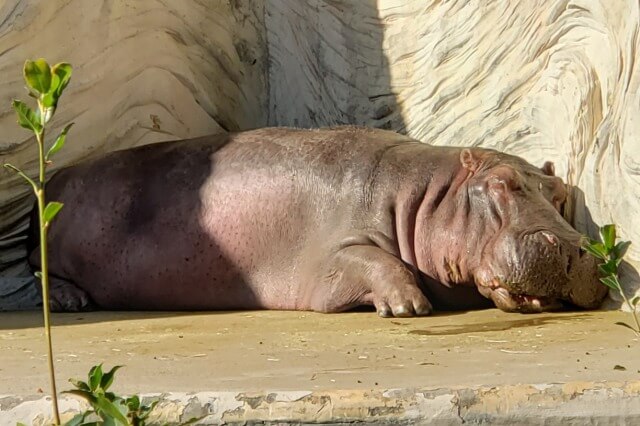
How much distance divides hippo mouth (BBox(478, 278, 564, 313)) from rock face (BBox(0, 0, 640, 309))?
0.73ft

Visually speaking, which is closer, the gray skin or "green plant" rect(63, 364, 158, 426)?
"green plant" rect(63, 364, 158, 426)

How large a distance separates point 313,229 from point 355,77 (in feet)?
5.04

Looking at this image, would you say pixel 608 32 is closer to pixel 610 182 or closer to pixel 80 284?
pixel 610 182

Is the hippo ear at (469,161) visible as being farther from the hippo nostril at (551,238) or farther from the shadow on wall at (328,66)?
the shadow on wall at (328,66)

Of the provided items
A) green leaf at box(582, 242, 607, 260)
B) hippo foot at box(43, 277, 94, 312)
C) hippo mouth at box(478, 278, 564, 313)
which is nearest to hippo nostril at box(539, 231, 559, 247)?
hippo mouth at box(478, 278, 564, 313)

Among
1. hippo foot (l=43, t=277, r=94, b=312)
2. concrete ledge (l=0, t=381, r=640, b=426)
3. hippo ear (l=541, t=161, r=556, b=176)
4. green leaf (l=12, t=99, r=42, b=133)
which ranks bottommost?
hippo foot (l=43, t=277, r=94, b=312)

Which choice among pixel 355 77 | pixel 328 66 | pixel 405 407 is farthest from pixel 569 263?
pixel 328 66

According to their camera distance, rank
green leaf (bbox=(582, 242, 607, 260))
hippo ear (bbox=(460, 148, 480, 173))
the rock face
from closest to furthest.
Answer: green leaf (bbox=(582, 242, 607, 260))
the rock face
hippo ear (bbox=(460, 148, 480, 173))

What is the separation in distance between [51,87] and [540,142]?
12.0ft

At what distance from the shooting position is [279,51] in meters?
7.12

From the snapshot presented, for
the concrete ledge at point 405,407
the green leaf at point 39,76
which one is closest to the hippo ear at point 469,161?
the concrete ledge at point 405,407

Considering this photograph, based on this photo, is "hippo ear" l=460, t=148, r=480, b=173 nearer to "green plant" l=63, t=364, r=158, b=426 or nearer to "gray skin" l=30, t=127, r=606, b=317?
"gray skin" l=30, t=127, r=606, b=317

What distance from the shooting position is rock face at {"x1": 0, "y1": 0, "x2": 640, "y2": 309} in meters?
5.13

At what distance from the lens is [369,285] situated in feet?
16.7
